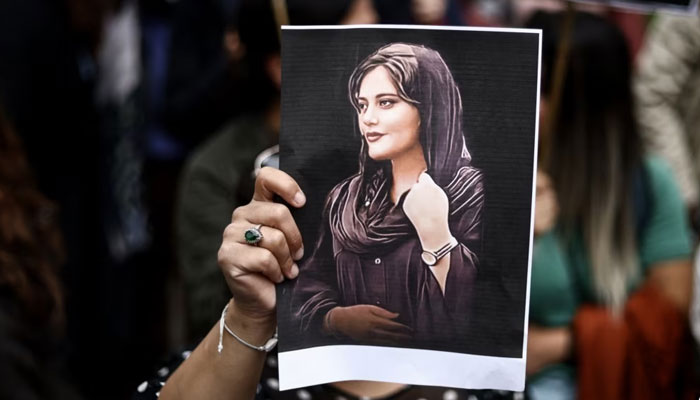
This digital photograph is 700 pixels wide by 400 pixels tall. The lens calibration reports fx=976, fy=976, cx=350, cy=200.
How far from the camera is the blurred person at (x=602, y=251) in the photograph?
82.1 inches

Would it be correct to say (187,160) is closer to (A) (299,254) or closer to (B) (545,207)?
(B) (545,207)

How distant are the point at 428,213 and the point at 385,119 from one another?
122 mm

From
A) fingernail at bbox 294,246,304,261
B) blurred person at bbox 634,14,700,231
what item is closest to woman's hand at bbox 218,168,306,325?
fingernail at bbox 294,246,304,261

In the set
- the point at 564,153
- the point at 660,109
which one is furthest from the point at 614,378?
the point at 660,109

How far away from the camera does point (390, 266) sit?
1158 millimetres

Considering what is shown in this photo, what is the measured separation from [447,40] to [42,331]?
1.22 meters

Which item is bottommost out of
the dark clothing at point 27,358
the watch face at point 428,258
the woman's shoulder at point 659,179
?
the dark clothing at point 27,358

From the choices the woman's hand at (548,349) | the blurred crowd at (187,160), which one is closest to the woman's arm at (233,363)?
the blurred crowd at (187,160)

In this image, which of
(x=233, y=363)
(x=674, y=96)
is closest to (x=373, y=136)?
(x=233, y=363)

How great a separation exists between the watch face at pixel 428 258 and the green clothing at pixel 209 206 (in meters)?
1.21

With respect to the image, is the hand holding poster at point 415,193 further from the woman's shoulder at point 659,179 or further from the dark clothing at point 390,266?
the woman's shoulder at point 659,179

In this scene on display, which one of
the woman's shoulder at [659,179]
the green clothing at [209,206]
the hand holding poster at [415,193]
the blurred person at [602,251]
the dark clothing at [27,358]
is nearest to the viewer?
the hand holding poster at [415,193]

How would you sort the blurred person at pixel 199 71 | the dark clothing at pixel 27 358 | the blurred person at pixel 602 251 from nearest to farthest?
the dark clothing at pixel 27 358 → the blurred person at pixel 602 251 → the blurred person at pixel 199 71

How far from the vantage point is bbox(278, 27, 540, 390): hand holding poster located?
1.14m
